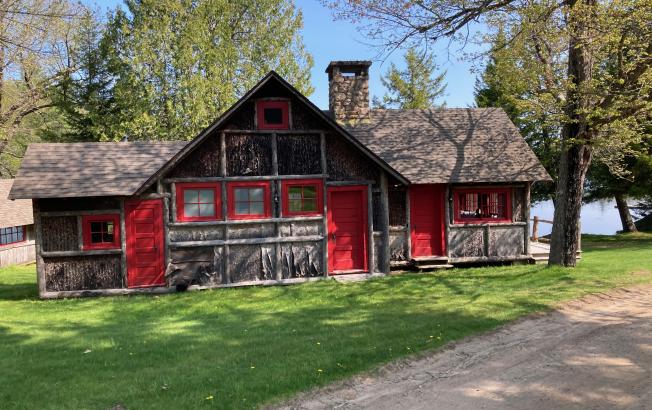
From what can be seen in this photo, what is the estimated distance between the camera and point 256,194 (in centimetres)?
1366

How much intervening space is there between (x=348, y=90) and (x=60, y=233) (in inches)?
394

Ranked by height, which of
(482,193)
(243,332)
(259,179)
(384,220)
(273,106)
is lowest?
(243,332)

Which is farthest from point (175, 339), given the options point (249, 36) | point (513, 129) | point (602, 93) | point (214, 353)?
point (249, 36)

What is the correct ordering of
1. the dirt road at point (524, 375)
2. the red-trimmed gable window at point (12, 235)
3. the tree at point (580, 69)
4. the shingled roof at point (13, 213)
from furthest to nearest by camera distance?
the red-trimmed gable window at point (12, 235)
the shingled roof at point (13, 213)
the tree at point (580, 69)
the dirt road at point (524, 375)

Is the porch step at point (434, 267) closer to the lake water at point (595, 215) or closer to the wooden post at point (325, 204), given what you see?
the wooden post at point (325, 204)

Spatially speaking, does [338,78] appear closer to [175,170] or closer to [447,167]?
[447,167]

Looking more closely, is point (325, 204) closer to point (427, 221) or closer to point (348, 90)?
point (427, 221)

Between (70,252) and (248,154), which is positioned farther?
(248,154)

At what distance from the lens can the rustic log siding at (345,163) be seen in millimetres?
13969

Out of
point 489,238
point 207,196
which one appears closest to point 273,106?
point 207,196

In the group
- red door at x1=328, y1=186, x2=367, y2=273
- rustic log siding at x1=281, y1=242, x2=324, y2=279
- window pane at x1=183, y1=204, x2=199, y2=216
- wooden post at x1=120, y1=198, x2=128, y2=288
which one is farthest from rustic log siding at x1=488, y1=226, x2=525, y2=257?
wooden post at x1=120, y1=198, x2=128, y2=288

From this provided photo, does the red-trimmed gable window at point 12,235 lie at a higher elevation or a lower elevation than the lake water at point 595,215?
higher

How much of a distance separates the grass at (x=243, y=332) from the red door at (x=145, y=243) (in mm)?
829

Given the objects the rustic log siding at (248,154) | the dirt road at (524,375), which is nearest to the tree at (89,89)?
the rustic log siding at (248,154)
